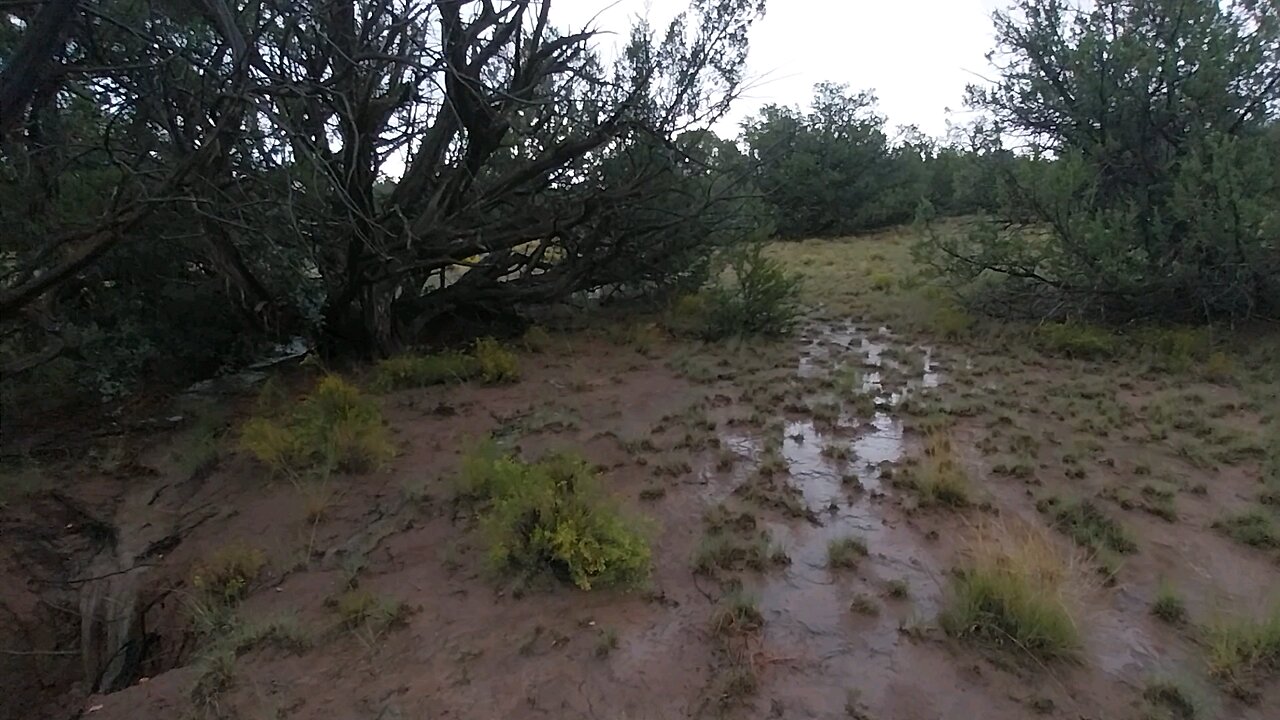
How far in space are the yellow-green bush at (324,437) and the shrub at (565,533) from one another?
4.59ft

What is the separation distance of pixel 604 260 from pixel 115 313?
4.96 metres

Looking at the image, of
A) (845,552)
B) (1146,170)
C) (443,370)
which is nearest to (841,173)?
(1146,170)

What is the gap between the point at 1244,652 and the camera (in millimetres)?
2926

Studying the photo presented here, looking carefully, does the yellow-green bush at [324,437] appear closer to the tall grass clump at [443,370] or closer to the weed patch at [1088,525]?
the tall grass clump at [443,370]

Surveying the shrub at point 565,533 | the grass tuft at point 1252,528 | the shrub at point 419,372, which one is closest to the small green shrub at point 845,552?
the shrub at point 565,533

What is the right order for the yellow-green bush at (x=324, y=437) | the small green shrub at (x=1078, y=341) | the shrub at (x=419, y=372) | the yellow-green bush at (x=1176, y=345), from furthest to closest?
the small green shrub at (x=1078, y=341), the shrub at (x=419, y=372), the yellow-green bush at (x=1176, y=345), the yellow-green bush at (x=324, y=437)

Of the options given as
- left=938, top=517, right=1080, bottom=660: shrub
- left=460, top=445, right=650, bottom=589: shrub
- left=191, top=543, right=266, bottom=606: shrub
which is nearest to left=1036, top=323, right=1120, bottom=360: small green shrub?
left=938, top=517, right=1080, bottom=660: shrub

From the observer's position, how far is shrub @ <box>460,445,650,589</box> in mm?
3580

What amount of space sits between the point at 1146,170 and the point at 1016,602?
7.13 m

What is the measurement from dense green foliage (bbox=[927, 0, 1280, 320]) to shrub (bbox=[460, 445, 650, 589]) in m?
6.42

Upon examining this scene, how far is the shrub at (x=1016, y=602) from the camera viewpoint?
9.88 feet

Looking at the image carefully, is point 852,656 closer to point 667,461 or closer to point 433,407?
point 667,461

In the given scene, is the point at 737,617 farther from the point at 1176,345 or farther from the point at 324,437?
the point at 1176,345

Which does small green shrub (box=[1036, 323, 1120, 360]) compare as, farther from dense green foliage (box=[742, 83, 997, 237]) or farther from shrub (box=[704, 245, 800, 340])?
dense green foliage (box=[742, 83, 997, 237])
